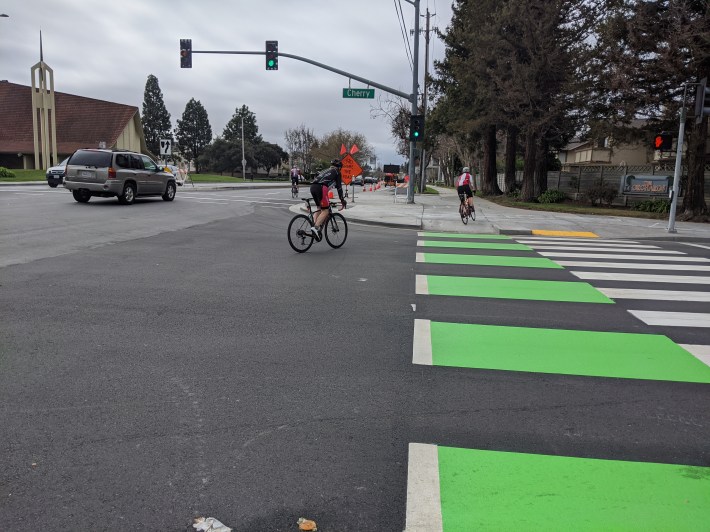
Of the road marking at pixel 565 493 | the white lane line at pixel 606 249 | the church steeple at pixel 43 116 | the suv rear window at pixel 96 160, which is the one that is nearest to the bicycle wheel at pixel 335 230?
the white lane line at pixel 606 249

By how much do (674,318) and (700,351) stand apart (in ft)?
4.28

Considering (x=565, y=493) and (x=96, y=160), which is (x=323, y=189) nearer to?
(x=565, y=493)

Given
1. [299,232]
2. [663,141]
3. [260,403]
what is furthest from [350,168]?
[260,403]

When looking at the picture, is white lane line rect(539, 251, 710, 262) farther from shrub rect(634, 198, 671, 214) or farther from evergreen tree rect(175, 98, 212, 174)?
evergreen tree rect(175, 98, 212, 174)

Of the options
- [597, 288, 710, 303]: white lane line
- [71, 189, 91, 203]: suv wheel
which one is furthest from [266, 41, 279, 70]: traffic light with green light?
[597, 288, 710, 303]: white lane line

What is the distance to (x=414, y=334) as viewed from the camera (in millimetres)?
5766

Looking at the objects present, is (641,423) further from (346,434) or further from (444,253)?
(444,253)

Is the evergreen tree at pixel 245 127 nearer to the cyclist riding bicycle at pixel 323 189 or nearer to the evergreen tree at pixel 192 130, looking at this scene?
the evergreen tree at pixel 192 130

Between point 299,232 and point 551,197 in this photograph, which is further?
point 551,197

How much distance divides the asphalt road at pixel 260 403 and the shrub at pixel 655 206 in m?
18.8

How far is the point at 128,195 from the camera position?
65.9 feet

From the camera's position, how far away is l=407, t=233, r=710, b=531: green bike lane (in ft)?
9.45

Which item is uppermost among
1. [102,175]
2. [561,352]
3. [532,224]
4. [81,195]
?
[102,175]

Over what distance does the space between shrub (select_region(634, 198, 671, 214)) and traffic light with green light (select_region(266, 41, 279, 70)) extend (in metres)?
17.2
